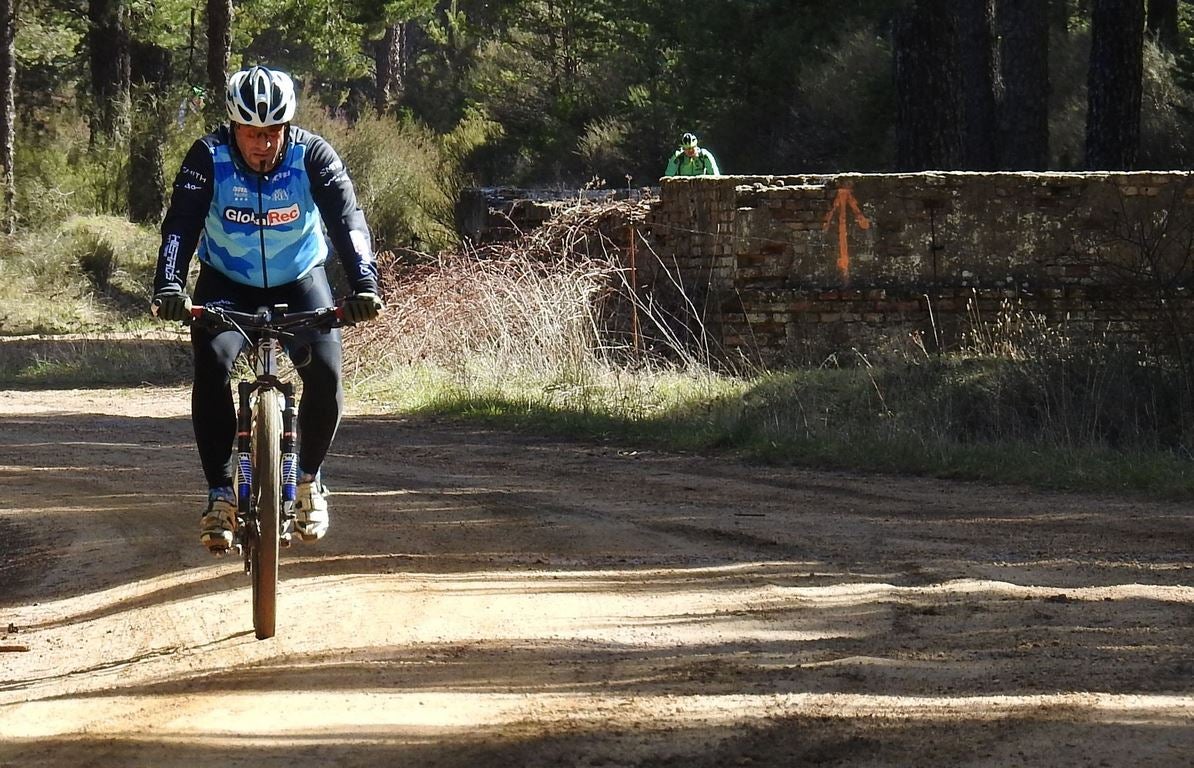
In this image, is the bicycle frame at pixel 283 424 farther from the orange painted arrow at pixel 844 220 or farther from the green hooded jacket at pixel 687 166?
the green hooded jacket at pixel 687 166

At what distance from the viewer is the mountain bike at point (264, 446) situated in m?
6.44

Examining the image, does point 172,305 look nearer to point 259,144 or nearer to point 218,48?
point 259,144

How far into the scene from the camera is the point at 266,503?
652cm

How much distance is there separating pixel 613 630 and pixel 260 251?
1.91 meters

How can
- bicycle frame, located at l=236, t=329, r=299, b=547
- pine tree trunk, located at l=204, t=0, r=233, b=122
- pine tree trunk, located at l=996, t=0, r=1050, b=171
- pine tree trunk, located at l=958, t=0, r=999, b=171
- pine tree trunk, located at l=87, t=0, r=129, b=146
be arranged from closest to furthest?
bicycle frame, located at l=236, t=329, r=299, b=547 < pine tree trunk, located at l=958, t=0, r=999, b=171 < pine tree trunk, located at l=996, t=0, r=1050, b=171 < pine tree trunk, located at l=204, t=0, r=233, b=122 < pine tree trunk, located at l=87, t=0, r=129, b=146

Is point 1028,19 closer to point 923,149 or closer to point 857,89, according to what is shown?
point 857,89

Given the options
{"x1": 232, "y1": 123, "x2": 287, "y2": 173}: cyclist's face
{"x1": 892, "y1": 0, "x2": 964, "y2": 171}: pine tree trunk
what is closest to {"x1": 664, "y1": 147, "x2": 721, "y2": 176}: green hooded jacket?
{"x1": 892, "y1": 0, "x2": 964, "y2": 171}: pine tree trunk

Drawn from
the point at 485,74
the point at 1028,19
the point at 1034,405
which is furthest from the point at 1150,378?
the point at 485,74

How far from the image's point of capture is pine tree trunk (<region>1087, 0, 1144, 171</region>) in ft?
69.3

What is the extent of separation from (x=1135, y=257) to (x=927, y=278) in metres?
1.93

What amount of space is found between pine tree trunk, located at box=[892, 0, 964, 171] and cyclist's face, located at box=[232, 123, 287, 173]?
14961mm

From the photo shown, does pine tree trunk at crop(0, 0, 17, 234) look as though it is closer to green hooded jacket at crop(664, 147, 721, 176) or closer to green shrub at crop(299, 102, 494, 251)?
green shrub at crop(299, 102, 494, 251)

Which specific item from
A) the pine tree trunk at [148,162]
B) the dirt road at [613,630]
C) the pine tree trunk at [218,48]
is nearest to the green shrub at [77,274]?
the pine tree trunk at [148,162]

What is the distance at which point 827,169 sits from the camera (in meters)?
31.2
